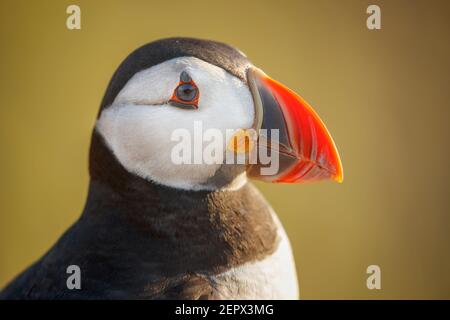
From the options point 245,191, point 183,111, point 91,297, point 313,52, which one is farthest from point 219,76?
point 313,52

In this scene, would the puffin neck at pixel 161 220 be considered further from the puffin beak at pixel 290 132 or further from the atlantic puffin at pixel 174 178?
the puffin beak at pixel 290 132

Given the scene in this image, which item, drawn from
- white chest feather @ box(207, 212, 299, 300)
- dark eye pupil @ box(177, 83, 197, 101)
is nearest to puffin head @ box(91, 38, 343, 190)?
dark eye pupil @ box(177, 83, 197, 101)

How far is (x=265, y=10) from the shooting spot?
9.02 ft

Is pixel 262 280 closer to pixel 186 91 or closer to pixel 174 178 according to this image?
pixel 174 178

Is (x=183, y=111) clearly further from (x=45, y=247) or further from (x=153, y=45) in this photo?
(x=45, y=247)

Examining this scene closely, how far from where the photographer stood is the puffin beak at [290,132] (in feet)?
4.93

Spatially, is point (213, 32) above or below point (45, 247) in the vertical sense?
above

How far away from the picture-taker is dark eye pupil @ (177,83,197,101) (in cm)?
145

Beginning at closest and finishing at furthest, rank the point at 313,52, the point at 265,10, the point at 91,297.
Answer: the point at 91,297
the point at 265,10
the point at 313,52

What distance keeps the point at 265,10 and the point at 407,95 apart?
2.83 feet

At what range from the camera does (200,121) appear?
57.9 inches

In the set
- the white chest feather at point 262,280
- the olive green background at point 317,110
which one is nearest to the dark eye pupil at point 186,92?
the white chest feather at point 262,280

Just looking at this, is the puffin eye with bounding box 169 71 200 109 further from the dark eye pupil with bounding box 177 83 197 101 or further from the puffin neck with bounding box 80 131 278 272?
the puffin neck with bounding box 80 131 278 272

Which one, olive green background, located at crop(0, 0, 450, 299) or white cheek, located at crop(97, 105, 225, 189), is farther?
olive green background, located at crop(0, 0, 450, 299)
